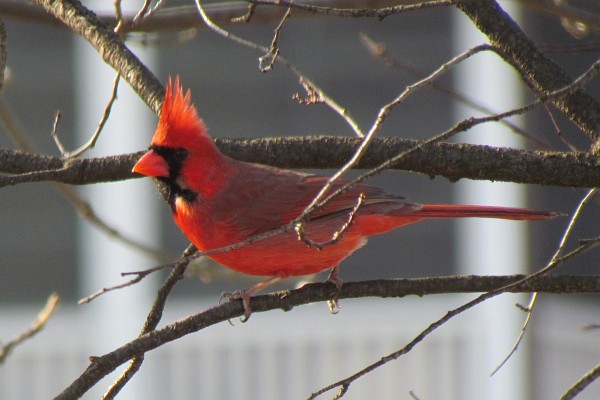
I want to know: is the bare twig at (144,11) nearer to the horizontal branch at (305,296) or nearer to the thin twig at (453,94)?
the thin twig at (453,94)

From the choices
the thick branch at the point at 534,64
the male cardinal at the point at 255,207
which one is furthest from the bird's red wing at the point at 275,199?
the thick branch at the point at 534,64

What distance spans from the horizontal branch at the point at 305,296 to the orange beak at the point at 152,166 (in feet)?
1.37

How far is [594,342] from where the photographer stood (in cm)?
610

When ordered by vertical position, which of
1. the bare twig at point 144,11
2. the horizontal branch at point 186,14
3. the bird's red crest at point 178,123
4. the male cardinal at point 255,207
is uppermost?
the horizontal branch at point 186,14

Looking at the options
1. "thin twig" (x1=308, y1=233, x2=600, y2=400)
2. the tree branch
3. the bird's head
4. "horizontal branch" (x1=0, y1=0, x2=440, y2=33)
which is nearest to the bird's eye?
the bird's head

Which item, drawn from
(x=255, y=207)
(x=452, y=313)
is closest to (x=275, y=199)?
(x=255, y=207)

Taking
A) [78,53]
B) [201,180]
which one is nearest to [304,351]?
[78,53]

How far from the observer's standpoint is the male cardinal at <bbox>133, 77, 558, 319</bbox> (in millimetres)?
2537

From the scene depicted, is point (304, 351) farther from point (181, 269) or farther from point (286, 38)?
point (181, 269)

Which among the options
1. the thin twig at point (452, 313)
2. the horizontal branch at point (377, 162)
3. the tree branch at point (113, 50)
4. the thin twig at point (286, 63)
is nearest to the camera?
the thin twig at point (452, 313)

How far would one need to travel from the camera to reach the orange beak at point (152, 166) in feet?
7.78

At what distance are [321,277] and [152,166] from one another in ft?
11.4

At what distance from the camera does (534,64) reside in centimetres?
222

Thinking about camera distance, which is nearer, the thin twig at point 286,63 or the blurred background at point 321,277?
the thin twig at point 286,63
